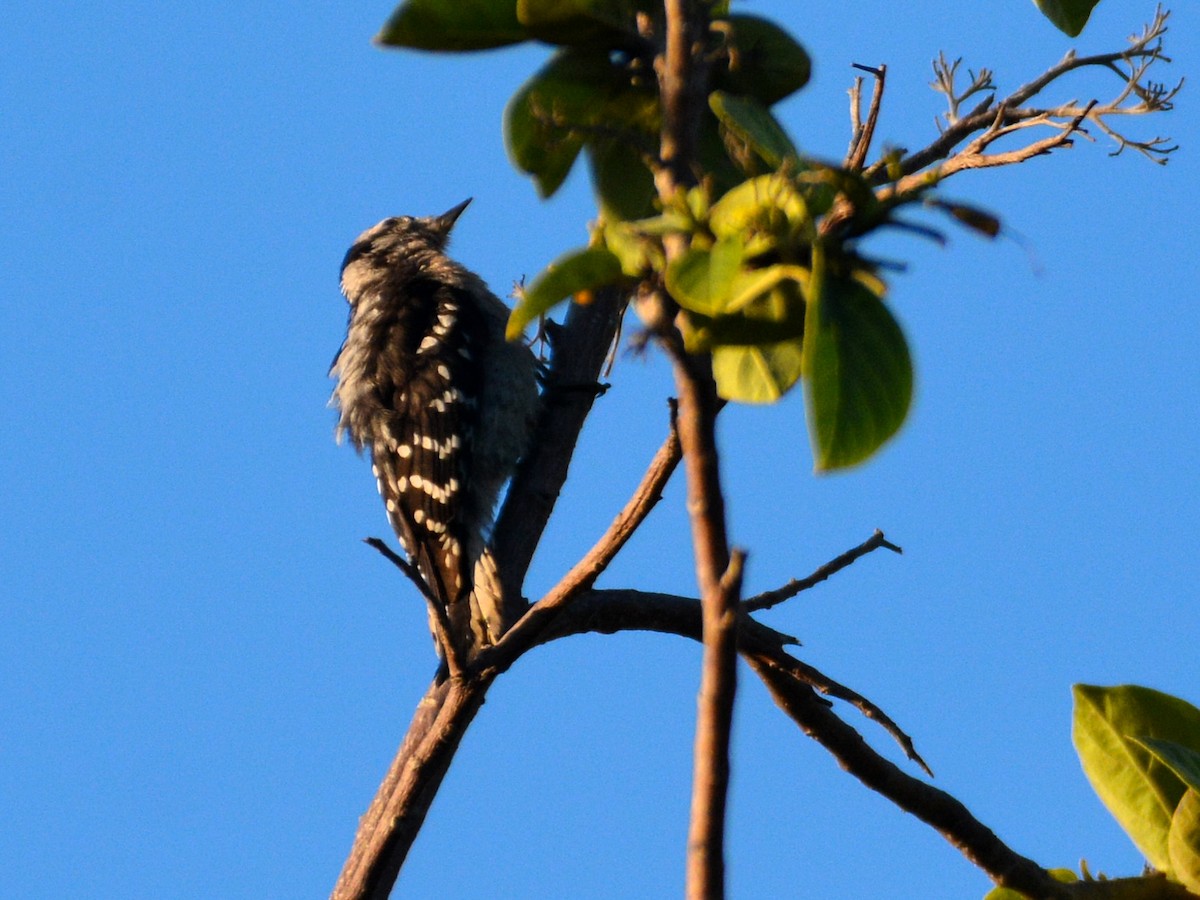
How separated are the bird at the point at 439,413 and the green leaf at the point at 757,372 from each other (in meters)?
3.83

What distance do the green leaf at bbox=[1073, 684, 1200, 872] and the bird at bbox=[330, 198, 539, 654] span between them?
126 inches

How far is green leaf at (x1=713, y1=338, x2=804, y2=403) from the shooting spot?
1.26 metres

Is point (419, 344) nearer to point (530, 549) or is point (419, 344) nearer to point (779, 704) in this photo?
point (530, 549)

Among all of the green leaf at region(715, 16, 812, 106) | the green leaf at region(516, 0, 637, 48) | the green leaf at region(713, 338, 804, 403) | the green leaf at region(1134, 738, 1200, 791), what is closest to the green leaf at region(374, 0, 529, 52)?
the green leaf at region(516, 0, 637, 48)

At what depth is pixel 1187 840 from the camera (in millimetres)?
1908

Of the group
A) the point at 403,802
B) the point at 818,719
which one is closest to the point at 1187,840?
the point at 818,719

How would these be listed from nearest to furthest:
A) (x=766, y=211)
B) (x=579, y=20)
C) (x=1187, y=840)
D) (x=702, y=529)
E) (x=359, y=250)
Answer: (x=702, y=529)
(x=766, y=211)
(x=579, y=20)
(x=1187, y=840)
(x=359, y=250)

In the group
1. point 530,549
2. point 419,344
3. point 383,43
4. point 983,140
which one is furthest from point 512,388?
point 383,43

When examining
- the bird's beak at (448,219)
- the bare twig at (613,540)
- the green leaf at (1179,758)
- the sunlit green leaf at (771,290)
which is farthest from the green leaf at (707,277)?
the bird's beak at (448,219)

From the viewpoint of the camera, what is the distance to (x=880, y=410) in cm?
112

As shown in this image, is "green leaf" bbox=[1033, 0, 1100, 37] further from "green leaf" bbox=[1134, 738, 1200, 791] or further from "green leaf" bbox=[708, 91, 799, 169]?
"green leaf" bbox=[1134, 738, 1200, 791]

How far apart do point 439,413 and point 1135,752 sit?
3892mm

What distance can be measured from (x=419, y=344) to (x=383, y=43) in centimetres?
423

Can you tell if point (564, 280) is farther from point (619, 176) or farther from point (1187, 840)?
point (1187, 840)
